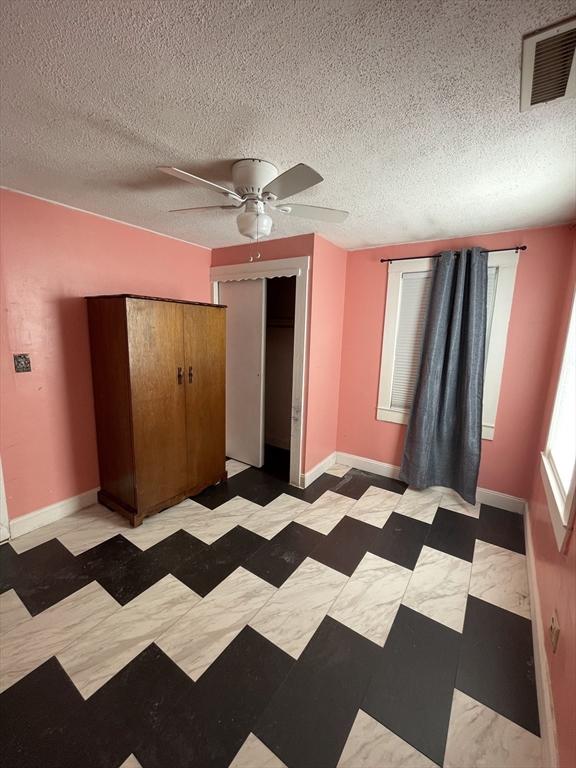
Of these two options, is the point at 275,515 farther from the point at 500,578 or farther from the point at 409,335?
the point at 409,335

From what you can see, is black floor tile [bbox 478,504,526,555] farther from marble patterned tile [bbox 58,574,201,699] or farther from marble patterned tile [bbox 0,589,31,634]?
marble patterned tile [bbox 0,589,31,634]

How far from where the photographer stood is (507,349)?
2.48 meters

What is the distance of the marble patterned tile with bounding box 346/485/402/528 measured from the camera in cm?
247

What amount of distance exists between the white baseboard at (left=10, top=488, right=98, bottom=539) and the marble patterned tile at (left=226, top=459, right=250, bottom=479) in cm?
118

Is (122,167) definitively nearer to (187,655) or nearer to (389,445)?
(187,655)

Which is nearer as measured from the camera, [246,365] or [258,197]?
[258,197]

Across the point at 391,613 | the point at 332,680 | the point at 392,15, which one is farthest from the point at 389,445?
the point at 392,15

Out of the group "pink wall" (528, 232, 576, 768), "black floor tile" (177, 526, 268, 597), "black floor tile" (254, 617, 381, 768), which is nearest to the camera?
"pink wall" (528, 232, 576, 768)

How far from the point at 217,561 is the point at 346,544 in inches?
34.8

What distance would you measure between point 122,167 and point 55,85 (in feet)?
1.85

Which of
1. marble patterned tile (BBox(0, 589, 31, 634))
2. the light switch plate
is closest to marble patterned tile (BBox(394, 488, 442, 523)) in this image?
marble patterned tile (BBox(0, 589, 31, 634))

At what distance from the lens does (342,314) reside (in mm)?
3191

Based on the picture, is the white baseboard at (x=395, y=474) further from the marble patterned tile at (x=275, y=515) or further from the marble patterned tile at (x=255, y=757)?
the marble patterned tile at (x=255, y=757)

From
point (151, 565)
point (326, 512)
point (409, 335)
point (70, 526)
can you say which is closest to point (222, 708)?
point (151, 565)
